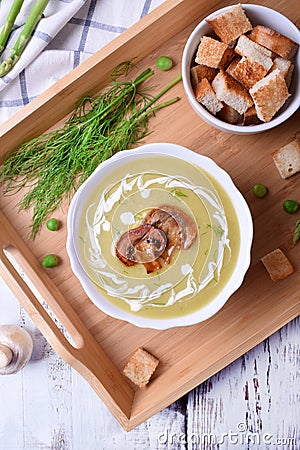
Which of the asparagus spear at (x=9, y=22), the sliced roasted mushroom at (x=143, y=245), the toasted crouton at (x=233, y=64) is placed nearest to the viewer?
the sliced roasted mushroom at (x=143, y=245)

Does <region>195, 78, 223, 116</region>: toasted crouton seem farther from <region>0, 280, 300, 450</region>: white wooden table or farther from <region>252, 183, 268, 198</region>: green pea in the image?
<region>0, 280, 300, 450</region>: white wooden table

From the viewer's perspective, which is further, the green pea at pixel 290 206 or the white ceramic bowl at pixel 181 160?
the green pea at pixel 290 206

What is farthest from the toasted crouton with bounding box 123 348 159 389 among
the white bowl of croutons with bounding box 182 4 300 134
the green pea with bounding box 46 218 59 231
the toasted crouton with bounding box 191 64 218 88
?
the toasted crouton with bounding box 191 64 218 88

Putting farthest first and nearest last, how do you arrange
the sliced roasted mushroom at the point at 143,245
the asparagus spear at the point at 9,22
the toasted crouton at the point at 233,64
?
the asparagus spear at the point at 9,22 < the toasted crouton at the point at 233,64 < the sliced roasted mushroom at the point at 143,245

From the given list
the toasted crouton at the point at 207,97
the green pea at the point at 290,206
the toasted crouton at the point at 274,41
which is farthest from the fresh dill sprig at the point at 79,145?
the green pea at the point at 290,206

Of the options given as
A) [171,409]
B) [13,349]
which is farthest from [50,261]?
[171,409]

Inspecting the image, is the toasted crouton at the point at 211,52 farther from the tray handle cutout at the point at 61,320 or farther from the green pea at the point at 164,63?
the tray handle cutout at the point at 61,320

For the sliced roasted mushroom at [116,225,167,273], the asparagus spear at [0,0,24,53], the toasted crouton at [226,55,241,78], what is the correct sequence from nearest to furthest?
the sliced roasted mushroom at [116,225,167,273]
the toasted crouton at [226,55,241,78]
the asparagus spear at [0,0,24,53]

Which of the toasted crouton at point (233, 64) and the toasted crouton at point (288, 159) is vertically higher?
the toasted crouton at point (233, 64)
